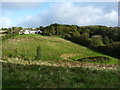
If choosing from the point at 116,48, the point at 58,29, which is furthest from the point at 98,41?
the point at 58,29

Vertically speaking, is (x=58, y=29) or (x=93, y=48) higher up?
(x=58, y=29)

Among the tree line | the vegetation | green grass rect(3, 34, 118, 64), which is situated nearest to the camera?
the vegetation

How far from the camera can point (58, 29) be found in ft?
316

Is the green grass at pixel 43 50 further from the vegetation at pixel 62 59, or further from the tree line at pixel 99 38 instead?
the tree line at pixel 99 38

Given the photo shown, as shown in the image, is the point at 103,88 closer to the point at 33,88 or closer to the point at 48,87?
the point at 48,87

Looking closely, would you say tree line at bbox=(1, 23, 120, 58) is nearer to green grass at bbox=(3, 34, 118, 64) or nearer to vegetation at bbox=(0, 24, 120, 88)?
vegetation at bbox=(0, 24, 120, 88)

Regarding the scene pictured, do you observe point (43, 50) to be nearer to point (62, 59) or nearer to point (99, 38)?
point (62, 59)

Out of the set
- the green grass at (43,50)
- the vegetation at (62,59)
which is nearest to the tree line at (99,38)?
the vegetation at (62,59)

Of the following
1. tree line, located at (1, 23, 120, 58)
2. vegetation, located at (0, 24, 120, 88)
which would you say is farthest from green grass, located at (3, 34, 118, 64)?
tree line, located at (1, 23, 120, 58)

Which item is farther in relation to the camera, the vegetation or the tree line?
the tree line

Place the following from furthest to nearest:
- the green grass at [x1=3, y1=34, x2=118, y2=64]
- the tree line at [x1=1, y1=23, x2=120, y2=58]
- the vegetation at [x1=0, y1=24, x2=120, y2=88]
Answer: the tree line at [x1=1, y1=23, x2=120, y2=58] < the green grass at [x1=3, y1=34, x2=118, y2=64] < the vegetation at [x1=0, y1=24, x2=120, y2=88]

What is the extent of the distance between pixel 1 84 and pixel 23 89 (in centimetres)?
112

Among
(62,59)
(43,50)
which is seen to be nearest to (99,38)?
(43,50)

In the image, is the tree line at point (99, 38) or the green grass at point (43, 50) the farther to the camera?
the tree line at point (99, 38)
